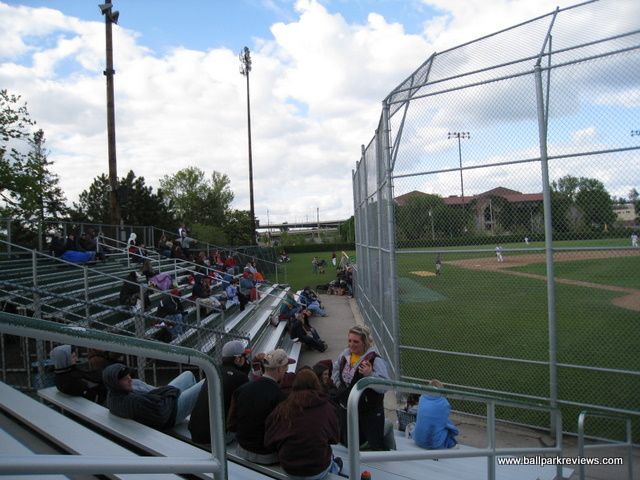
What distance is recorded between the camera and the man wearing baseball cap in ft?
10.9

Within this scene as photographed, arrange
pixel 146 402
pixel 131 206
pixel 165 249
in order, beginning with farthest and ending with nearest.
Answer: pixel 131 206
pixel 165 249
pixel 146 402

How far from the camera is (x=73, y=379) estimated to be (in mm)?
3938

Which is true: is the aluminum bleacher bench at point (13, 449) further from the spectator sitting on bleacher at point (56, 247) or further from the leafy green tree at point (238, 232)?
the leafy green tree at point (238, 232)

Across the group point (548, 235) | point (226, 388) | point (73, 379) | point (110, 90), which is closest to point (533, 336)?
point (548, 235)

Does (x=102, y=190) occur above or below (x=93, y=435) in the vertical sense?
above

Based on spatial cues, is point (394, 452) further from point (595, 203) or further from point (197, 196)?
point (197, 196)

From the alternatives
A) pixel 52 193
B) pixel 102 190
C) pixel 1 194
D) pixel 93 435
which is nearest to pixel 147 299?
pixel 93 435

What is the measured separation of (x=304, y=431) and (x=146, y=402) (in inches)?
50.3

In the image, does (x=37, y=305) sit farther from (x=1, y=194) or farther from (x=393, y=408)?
(x=1, y=194)

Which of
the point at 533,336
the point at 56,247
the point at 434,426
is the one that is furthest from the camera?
the point at 56,247

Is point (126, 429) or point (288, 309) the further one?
point (288, 309)

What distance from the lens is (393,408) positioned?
736 centimetres

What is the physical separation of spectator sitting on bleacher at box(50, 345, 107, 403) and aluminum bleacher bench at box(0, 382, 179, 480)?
126 cm

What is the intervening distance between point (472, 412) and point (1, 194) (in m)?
21.7
